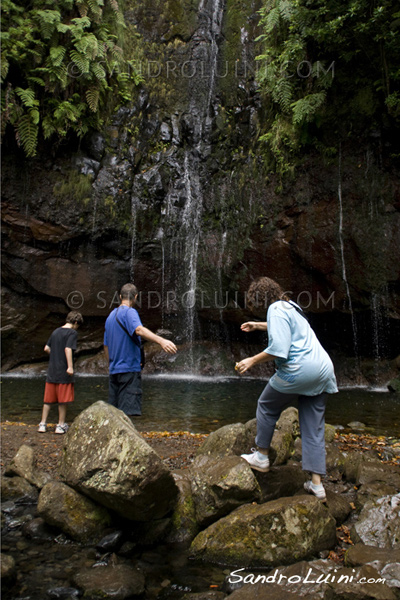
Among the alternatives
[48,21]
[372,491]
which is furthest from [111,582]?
[48,21]

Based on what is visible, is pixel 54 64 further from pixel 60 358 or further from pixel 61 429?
pixel 61 429

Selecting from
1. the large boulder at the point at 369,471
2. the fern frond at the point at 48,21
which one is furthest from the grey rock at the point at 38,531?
the fern frond at the point at 48,21

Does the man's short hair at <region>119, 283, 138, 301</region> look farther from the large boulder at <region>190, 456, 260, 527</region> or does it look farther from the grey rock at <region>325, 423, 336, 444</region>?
the grey rock at <region>325, 423, 336, 444</region>

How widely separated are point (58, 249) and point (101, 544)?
1167 cm

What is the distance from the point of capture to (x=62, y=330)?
6734 mm

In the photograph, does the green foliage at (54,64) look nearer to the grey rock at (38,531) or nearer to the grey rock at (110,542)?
the grey rock at (38,531)

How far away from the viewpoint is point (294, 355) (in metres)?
3.77

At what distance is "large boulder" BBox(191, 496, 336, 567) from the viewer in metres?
3.24

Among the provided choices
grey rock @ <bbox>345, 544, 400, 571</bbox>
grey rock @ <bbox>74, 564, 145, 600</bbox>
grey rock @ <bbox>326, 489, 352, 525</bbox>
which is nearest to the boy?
grey rock @ <bbox>74, 564, 145, 600</bbox>

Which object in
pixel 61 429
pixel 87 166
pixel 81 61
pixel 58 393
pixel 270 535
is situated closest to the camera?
pixel 270 535

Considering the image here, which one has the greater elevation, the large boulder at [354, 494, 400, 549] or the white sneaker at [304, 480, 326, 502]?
the white sneaker at [304, 480, 326, 502]

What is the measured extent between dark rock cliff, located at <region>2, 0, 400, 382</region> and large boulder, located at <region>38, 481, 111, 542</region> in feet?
32.8

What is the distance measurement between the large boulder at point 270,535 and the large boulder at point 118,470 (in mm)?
473

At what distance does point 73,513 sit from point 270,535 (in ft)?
5.30
